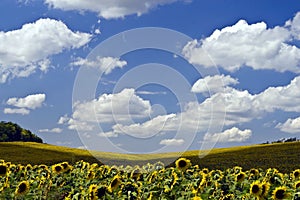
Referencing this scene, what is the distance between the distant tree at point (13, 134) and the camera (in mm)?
57219

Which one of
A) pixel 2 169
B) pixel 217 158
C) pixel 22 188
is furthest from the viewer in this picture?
pixel 217 158

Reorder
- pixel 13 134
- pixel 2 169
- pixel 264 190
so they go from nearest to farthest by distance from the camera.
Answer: pixel 264 190
pixel 2 169
pixel 13 134

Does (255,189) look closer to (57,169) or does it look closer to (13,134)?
(57,169)

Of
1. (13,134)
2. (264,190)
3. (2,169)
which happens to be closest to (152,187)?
(264,190)

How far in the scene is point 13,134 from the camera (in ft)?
189

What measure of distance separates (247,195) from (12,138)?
51.8m

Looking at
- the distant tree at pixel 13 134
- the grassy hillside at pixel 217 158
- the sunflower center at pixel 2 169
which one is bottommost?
the sunflower center at pixel 2 169

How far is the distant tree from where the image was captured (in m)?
57.2

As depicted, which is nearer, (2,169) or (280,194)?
(280,194)

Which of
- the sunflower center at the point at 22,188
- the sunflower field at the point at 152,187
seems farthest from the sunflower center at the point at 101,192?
the sunflower center at the point at 22,188

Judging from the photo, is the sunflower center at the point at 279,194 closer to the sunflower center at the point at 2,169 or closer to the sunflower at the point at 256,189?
the sunflower at the point at 256,189

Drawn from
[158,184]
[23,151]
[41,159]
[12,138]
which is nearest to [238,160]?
[41,159]

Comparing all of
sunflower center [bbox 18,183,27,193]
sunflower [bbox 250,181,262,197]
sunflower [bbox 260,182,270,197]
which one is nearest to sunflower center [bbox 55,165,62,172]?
sunflower center [bbox 18,183,27,193]

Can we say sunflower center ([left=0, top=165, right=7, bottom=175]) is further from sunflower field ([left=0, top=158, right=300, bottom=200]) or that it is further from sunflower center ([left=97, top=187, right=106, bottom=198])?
sunflower center ([left=97, top=187, right=106, bottom=198])
